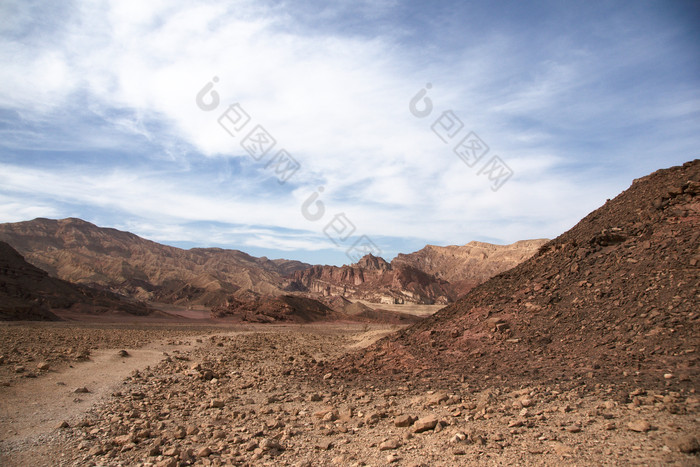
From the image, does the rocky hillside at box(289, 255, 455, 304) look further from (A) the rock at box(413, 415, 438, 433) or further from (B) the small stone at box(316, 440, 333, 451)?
(B) the small stone at box(316, 440, 333, 451)

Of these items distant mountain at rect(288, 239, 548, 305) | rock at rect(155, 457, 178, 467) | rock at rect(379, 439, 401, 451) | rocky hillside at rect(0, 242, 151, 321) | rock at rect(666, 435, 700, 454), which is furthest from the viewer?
distant mountain at rect(288, 239, 548, 305)

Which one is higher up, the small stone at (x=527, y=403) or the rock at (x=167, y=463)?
the small stone at (x=527, y=403)

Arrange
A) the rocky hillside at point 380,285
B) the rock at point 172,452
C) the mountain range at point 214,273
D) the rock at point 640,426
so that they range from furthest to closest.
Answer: the rocky hillside at point 380,285, the mountain range at point 214,273, the rock at point 172,452, the rock at point 640,426

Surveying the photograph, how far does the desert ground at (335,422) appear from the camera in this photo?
16.2 feet

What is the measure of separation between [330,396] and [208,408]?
2651 millimetres

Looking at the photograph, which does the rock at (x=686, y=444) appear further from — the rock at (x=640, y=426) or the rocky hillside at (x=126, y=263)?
the rocky hillside at (x=126, y=263)

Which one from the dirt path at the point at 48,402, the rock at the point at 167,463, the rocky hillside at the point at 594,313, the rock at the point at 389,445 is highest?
the rocky hillside at the point at 594,313

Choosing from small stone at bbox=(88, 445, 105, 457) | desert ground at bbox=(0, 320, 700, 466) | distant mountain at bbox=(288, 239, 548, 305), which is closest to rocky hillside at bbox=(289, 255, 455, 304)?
distant mountain at bbox=(288, 239, 548, 305)

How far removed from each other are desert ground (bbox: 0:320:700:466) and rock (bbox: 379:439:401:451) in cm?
2

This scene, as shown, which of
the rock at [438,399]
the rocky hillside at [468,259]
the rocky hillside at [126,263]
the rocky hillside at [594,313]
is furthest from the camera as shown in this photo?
the rocky hillside at [468,259]

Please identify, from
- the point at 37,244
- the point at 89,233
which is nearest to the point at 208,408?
the point at 37,244

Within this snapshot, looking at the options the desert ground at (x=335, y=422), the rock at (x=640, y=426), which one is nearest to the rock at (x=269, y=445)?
the desert ground at (x=335, y=422)

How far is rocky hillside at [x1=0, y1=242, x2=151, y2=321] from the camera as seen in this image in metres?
33.6

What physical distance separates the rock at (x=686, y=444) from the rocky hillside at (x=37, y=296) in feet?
132
